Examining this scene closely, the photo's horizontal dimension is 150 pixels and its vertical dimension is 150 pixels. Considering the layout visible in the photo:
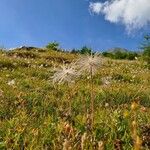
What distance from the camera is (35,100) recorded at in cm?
934

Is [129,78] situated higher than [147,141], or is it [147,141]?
[129,78]

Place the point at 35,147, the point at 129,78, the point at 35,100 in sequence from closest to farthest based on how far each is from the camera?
the point at 35,147
the point at 35,100
the point at 129,78

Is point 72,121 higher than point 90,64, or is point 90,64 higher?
point 90,64

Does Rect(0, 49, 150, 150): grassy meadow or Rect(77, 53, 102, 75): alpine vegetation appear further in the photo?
Rect(0, 49, 150, 150): grassy meadow

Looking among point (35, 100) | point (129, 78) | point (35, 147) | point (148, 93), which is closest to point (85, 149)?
point (35, 147)

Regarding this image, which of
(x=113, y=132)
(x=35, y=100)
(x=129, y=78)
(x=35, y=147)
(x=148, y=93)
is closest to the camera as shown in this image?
(x=35, y=147)

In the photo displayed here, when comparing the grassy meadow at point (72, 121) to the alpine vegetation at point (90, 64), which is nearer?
the alpine vegetation at point (90, 64)

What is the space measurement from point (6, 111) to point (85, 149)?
146 inches

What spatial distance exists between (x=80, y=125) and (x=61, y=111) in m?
1.60

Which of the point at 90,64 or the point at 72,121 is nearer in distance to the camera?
the point at 90,64

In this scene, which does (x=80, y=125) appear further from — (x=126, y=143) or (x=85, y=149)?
(x=85, y=149)

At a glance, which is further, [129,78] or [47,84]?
[129,78]

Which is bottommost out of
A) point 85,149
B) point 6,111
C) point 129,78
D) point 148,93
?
point 85,149

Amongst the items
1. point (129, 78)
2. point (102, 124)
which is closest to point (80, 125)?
point (102, 124)
